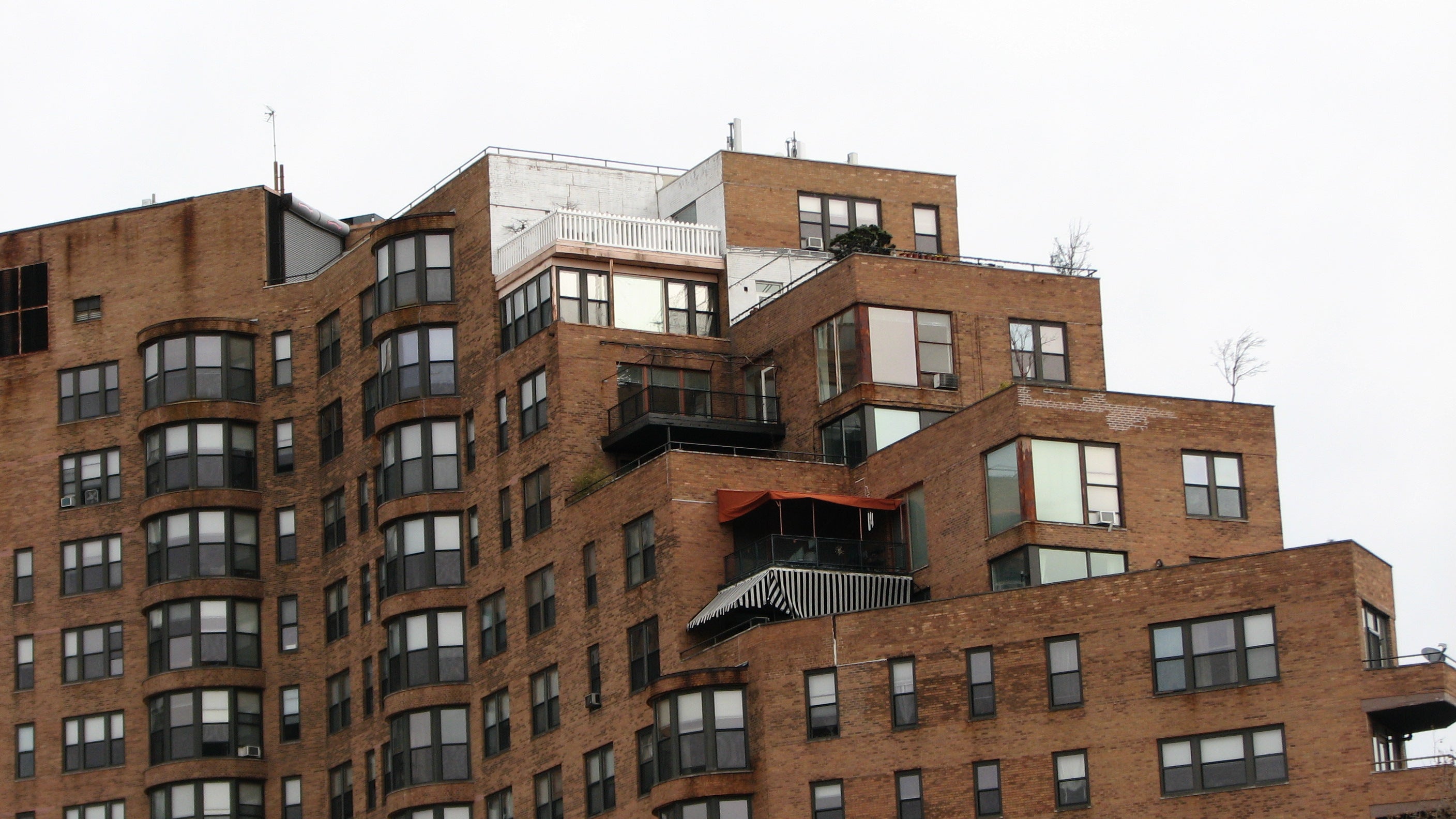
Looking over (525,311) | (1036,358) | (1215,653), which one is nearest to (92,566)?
(525,311)

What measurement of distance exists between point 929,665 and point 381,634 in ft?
88.9

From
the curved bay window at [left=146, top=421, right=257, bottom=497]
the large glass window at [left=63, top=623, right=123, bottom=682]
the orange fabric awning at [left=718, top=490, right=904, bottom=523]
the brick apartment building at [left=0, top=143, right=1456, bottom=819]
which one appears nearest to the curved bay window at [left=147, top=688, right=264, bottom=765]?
the brick apartment building at [left=0, top=143, right=1456, bottom=819]

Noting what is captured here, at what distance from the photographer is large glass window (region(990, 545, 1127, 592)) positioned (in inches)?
3533

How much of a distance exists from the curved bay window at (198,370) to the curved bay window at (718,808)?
33.4 meters

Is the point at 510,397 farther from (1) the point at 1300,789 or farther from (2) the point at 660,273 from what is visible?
(1) the point at 1300,789

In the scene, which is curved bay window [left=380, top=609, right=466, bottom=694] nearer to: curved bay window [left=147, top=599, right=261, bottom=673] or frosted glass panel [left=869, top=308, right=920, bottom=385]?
curved bay window [left=147, top=599, right=261, bottom=673]

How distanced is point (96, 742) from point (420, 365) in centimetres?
2025

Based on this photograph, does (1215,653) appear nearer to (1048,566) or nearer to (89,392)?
(1048,566)

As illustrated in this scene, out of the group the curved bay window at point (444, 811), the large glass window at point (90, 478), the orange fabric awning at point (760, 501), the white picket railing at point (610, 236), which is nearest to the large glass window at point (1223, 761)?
the orange fabric awning at point (760, 501)

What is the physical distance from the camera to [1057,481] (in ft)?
299

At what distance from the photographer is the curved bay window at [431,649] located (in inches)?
4067

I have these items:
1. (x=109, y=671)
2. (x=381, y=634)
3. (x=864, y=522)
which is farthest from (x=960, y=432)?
(x=109, y=671)

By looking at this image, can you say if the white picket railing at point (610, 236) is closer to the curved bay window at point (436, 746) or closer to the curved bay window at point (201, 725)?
the curved bay window at point (436, 746)

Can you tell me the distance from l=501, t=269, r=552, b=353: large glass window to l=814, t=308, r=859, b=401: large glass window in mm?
9600
